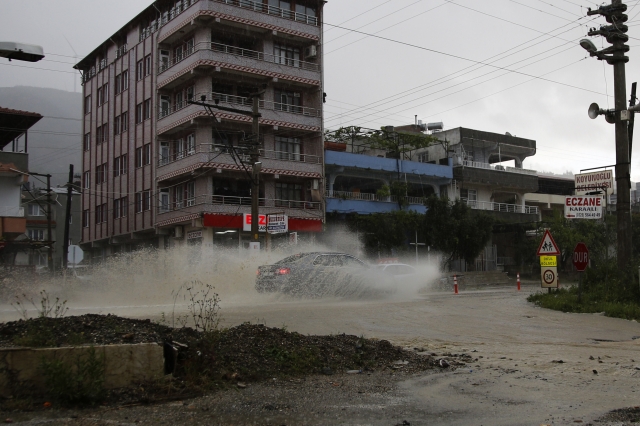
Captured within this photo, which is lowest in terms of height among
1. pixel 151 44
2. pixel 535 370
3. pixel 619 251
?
pixel 535 370

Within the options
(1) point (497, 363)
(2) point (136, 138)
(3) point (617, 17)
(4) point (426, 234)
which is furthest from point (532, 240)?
(1) point (497, 363)

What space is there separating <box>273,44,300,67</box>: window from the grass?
3003cm

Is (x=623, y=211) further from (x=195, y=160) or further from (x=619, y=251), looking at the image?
(x=195, y=160)

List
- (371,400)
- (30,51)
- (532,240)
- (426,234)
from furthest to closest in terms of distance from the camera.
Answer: (532,240) < (426,234) < (30,51) < (371,400)

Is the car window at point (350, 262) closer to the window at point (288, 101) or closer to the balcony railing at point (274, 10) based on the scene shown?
the window at point (288, 101)

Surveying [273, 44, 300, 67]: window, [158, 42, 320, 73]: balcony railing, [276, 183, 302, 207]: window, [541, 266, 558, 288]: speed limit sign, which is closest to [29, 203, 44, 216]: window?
[158, 42, 320, 73]: balcony railing

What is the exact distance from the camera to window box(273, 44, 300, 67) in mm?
45688

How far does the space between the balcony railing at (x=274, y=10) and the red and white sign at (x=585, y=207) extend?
29268mm

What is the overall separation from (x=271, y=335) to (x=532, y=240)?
48.5 metres

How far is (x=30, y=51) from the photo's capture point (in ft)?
37.3

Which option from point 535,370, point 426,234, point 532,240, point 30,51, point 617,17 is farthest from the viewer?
point 532,240

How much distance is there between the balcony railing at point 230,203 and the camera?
42.0 metres

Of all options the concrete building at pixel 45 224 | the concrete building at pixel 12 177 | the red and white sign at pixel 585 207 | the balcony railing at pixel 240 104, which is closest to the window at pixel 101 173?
the balcony railing at pixel 240 104

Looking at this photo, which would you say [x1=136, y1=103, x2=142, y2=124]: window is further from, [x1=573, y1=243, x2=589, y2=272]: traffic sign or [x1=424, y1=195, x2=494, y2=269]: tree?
[x1=573, y1=243, x2=589, y2=272]: traffic sign
